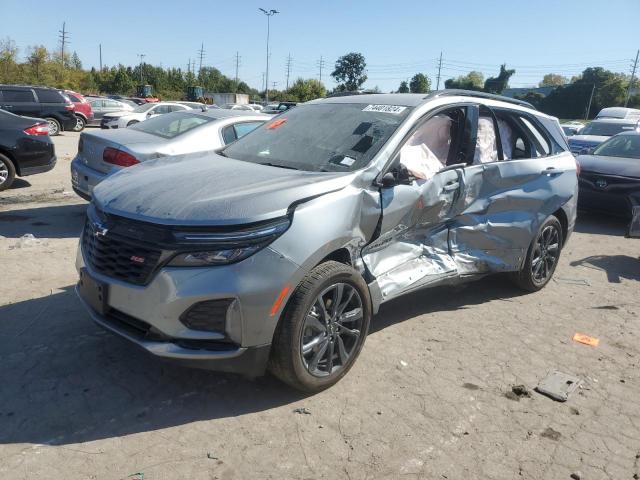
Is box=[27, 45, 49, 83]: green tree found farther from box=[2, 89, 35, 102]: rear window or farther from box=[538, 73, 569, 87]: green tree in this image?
box=[538, 73, 569, 87]: green tree

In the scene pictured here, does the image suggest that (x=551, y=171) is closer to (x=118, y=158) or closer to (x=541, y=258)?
(x=541, y=258)

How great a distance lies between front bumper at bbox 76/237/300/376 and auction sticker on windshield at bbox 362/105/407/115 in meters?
1.72

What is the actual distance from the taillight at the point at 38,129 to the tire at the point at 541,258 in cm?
784

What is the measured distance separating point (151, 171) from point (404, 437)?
7.71 ft

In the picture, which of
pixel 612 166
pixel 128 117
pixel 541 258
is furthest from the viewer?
pixel 128 117

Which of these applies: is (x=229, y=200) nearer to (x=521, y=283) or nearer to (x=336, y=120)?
(x=336, y=120)

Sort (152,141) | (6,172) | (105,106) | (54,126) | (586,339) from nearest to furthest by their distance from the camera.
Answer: (586,339), (152,141), (6,172), (54,126), (105,106)

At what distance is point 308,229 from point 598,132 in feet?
53.1

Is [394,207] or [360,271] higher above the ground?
[394,207]

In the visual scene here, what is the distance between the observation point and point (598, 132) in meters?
16.3

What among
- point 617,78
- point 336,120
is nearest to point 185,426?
point 336,120

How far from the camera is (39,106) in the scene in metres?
18.5

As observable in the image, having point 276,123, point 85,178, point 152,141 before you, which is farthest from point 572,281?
point 85,178

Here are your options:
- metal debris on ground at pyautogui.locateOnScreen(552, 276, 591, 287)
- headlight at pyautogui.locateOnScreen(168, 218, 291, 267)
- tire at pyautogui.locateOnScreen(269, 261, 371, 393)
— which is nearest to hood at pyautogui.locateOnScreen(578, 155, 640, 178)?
metal debris on ground at pyautogui.locateOnScreen(552, 276, 591, 287)
